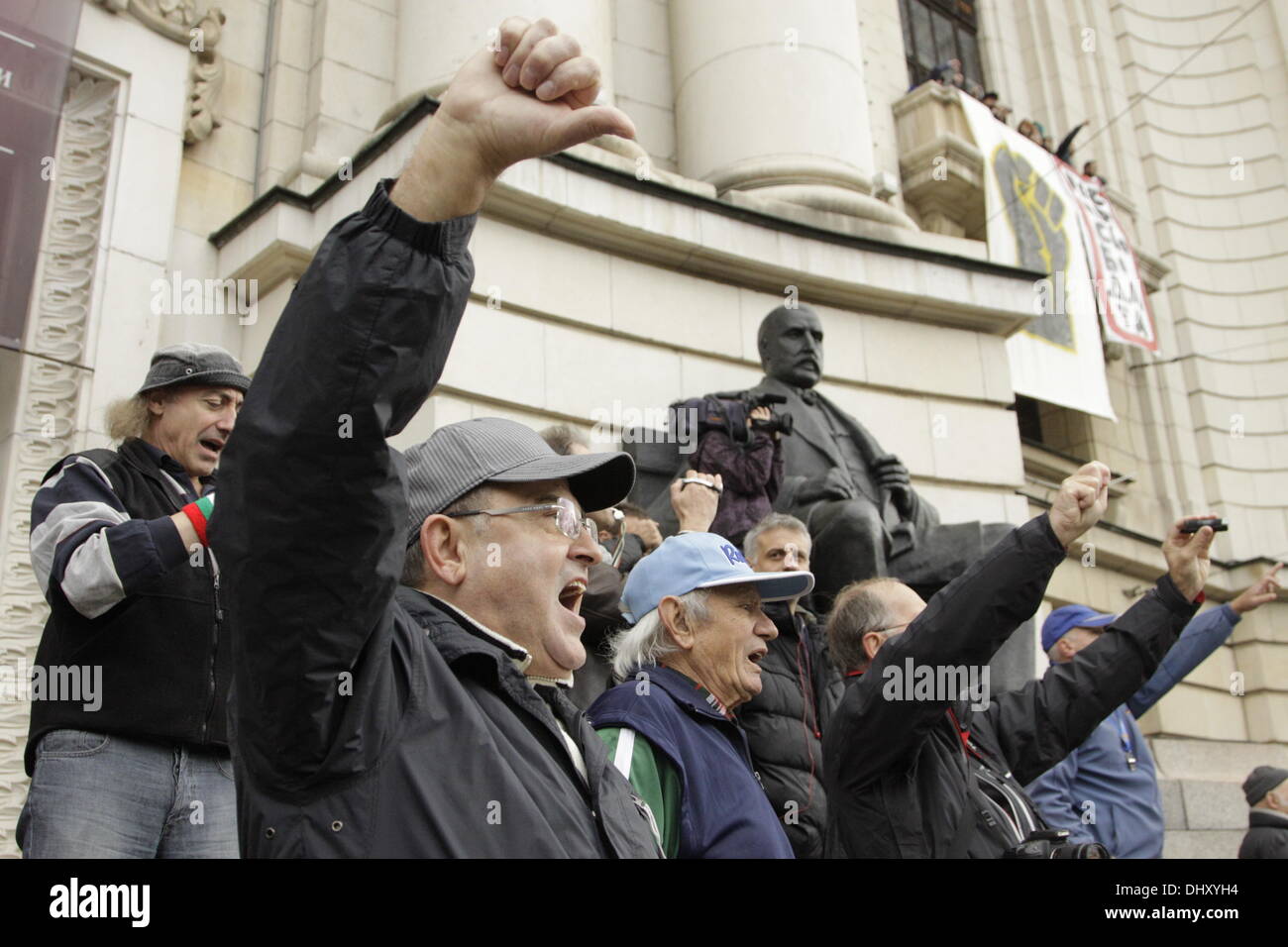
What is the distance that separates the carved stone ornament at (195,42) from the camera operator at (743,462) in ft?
13.9

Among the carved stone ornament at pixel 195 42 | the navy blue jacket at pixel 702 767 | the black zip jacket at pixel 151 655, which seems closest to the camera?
the navy blue jacket at pixel 702 767

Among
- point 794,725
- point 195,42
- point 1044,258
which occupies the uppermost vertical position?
point 1044,258

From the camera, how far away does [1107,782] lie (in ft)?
19.1

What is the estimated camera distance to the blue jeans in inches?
119

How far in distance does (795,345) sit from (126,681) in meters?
4.78

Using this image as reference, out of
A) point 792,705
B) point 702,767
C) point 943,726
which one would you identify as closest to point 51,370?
point 792,705

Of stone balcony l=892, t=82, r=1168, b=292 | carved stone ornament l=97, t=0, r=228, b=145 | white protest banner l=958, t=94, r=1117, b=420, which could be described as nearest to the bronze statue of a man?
carved stone ornament l=97, t=0, r=228, b=145

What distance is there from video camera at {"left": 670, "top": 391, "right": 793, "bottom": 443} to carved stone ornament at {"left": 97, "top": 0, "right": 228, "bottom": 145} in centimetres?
400

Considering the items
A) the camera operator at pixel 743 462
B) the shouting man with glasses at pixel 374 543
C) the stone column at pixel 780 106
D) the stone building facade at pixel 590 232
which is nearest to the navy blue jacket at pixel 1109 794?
the camera operator at pixel 743 462

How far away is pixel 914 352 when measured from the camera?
951 centimetres

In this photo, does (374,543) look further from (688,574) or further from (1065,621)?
(1065,621)

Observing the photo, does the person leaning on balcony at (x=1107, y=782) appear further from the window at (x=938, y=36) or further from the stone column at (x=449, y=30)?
the window at (x=938, y=36)

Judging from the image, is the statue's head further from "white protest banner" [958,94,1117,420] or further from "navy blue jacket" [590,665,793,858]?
"white protest banner" [958,94,1117,420]

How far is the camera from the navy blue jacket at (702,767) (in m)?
2.85
